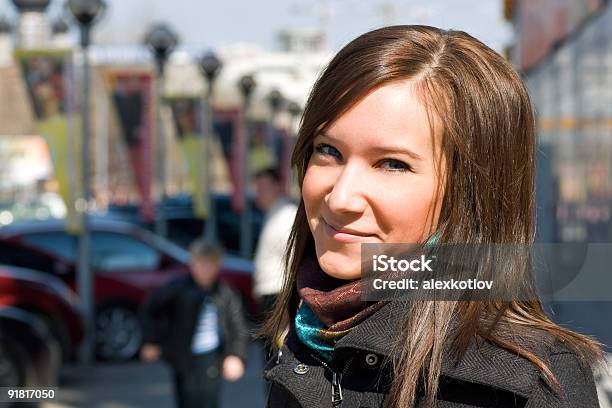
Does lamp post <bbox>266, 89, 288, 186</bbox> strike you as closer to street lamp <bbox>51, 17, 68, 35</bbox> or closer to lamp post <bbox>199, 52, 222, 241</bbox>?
street lamp <bbox>51, 17, 68, 35</bbox>

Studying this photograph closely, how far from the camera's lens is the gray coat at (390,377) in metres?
1.70

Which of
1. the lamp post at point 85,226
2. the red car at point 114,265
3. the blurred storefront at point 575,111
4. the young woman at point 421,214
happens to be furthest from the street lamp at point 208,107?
the young woman at point 421,214

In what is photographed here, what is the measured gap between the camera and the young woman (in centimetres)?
175

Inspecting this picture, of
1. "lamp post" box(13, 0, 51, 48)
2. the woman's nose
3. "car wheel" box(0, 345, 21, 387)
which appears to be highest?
"lamp post" box(13, 0, 51, 48)

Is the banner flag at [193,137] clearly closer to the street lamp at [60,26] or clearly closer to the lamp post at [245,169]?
the lamp post at [245,169]

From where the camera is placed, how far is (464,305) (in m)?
1.79

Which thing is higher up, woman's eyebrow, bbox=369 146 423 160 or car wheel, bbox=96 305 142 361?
woman's eyebrow, bbox=369 146 423 160

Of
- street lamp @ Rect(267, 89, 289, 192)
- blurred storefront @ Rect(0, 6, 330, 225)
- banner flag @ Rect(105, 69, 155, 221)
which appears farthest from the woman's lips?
street lamp @ Rect(267, 89, 289, 192)

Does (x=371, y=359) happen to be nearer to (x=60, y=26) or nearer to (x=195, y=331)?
(x=195, y=331)

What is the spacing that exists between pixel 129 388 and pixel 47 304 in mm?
1221

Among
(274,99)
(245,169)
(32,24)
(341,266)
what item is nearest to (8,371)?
(32,24)

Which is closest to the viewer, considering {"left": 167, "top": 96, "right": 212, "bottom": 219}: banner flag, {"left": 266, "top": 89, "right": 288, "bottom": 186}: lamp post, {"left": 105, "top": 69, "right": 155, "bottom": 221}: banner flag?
{"left": 105, "top": 69, "right": 155, "bottom": 221}: banner flag

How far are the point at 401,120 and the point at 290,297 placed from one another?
55cm

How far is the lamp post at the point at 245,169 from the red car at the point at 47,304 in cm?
701
